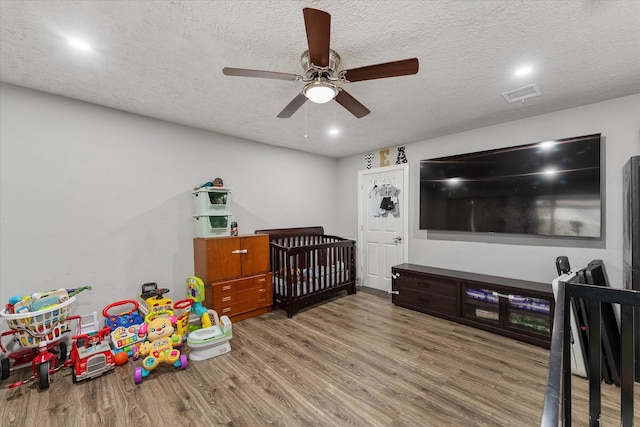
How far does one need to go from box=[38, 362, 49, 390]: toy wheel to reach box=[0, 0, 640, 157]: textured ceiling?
2357mm

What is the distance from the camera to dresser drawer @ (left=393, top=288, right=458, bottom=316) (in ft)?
10.5

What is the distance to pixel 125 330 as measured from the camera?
8.21 ft

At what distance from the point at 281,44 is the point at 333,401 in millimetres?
2565

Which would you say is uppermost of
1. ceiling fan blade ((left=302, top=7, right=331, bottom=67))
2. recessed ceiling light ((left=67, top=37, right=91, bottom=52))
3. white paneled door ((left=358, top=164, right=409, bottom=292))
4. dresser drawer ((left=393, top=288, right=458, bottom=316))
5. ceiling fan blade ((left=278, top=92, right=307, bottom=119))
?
recessed ceiling light ((left=67, top=37, right=91, bottom=52))

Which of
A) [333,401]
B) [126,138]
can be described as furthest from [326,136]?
[333,401]

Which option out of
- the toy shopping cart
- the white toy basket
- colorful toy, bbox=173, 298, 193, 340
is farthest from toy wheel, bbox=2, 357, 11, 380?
colorful toy, bbox=173, 298, 193, 340

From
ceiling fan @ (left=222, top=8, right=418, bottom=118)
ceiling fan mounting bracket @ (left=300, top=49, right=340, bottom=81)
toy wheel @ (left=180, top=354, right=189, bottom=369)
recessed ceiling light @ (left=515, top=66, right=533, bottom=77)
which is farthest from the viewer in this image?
toy wheel @ (left=180, top=354, right=189, bottom=369)

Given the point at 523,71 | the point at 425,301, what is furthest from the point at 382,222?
the point at 523,71

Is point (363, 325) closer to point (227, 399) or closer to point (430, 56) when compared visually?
point (227, 399)

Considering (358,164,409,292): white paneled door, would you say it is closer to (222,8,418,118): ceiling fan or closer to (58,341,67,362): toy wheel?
(222,8,418,118): ceiling fan

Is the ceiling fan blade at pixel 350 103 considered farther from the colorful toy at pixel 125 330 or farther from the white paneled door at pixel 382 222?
Result: the colorful toy at pixel 125 330

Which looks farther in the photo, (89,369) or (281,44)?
(89,369)

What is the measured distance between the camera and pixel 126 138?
2.92 metres

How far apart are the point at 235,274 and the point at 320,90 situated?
97.8 inches
